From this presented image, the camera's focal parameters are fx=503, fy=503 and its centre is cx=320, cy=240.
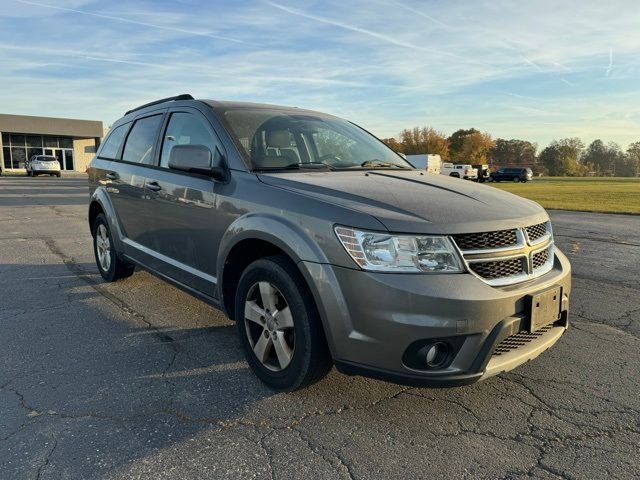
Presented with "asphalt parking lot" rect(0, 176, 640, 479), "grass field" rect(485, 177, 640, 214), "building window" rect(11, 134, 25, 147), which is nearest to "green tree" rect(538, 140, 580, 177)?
"grass field" rect(485, 177, 640, 214)

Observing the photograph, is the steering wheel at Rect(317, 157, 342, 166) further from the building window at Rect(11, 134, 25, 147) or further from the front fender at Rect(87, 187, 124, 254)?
the building window at Rect(11, 134, 25, 147)

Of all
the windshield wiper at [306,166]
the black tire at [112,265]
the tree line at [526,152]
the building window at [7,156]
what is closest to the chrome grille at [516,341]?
the windshield wiper at [306,166]

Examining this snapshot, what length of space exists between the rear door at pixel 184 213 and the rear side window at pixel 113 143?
4.12 ft

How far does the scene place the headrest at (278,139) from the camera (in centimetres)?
373

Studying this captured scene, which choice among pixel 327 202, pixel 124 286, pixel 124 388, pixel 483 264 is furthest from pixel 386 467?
pixel 124 286

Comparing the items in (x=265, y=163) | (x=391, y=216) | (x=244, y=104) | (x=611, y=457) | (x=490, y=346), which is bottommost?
(x=611, y=457)

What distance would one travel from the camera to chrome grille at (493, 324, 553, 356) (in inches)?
105

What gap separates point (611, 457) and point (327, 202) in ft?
6.25

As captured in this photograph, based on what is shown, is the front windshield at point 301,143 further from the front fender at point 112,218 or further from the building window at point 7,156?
the building window at point 7,156

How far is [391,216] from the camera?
2.58 metres

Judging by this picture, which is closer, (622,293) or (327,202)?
(327,202)

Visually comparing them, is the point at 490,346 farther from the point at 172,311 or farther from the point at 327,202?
the point at 172,311

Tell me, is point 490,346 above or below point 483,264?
below

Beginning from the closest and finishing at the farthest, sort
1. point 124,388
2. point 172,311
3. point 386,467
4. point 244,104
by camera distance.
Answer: point 386,467 → point 124,388 → point 244,104 → point 172,311
